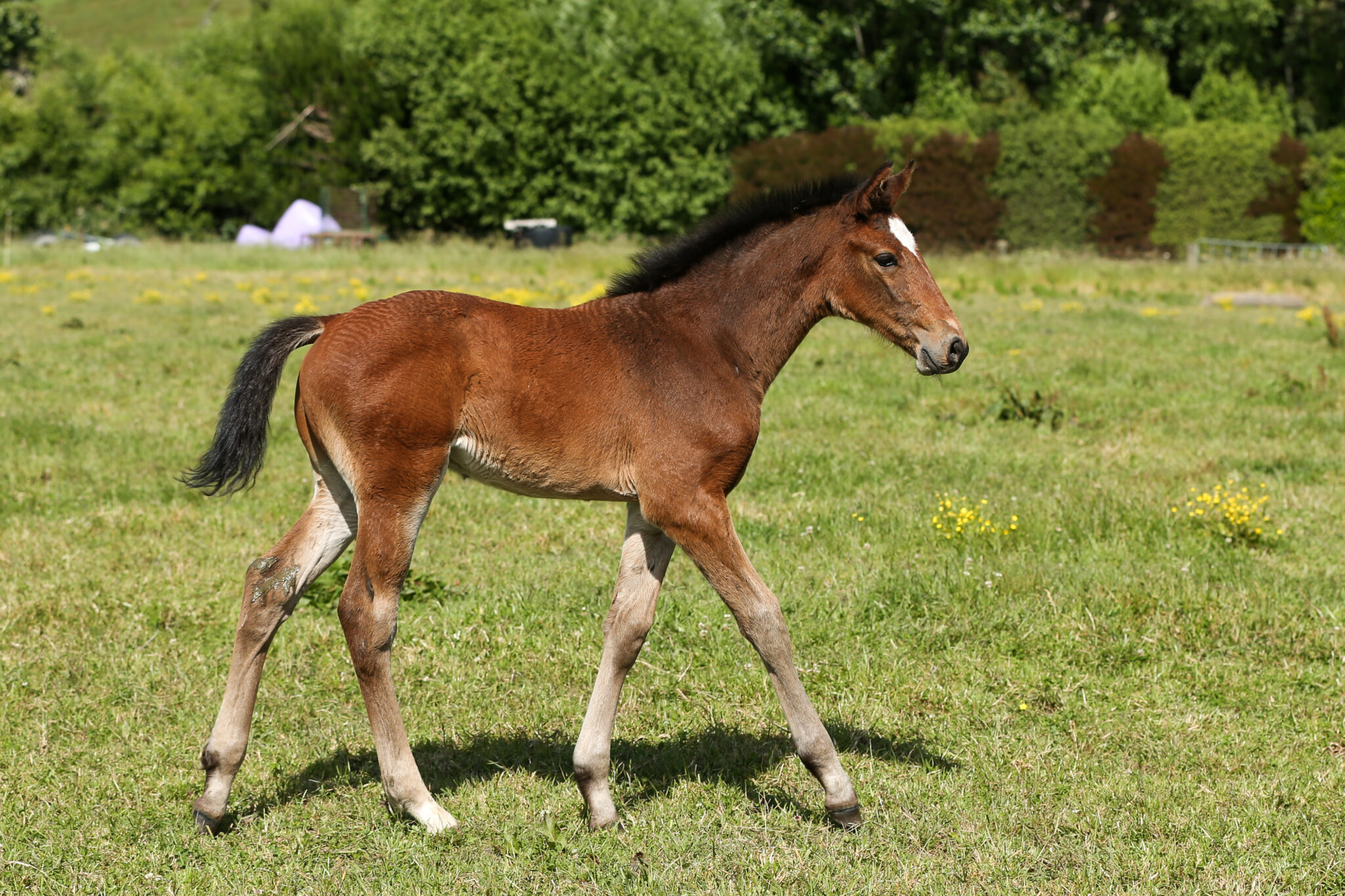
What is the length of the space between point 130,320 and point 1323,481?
1688cm

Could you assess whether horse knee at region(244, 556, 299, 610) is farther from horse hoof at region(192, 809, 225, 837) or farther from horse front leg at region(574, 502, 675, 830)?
horse front leg at region(574, 502, 675, 830)

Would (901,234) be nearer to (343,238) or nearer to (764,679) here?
(764,679)

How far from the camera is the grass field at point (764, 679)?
409 centimetres

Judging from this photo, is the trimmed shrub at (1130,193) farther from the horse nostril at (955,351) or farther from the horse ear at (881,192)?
the horse nostril at (955,351)

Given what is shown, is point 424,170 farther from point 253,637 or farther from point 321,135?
point 253,637

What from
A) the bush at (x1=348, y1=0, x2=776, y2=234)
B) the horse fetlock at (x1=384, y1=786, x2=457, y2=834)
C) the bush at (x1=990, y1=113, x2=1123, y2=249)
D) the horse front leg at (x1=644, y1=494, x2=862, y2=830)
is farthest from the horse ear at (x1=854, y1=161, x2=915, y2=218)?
the bush at (x1=348, y1=0, x2=776, y2=234)

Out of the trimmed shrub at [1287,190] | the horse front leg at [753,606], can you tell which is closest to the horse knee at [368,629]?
the horse front leg at [753,606]

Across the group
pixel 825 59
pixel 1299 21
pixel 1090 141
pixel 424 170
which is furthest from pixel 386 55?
pixel 1299 21

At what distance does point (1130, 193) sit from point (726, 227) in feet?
123

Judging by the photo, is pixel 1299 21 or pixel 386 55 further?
pixel 1299 21

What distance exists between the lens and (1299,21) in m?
52.0

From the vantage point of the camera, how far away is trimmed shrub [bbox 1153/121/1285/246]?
37500 mm

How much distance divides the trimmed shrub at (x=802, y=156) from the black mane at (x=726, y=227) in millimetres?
34516

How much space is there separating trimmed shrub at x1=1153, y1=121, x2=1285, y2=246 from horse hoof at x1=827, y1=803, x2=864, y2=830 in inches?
1486
